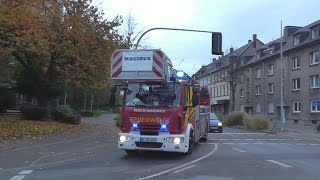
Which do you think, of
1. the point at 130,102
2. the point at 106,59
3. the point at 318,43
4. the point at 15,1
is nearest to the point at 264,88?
the point at 318,43

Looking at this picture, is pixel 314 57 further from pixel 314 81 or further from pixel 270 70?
pixel 270 70

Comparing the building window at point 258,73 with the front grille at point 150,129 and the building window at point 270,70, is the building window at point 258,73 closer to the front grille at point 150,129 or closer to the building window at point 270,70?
the building window at point 270,70

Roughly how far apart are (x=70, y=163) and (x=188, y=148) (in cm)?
408

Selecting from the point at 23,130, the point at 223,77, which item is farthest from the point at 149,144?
the point at 223,77

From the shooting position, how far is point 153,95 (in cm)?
1617

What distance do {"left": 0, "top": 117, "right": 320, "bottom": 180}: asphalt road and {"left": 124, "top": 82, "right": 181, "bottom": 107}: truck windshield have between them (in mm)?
1790

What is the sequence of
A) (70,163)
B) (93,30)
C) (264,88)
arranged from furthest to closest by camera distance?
(264,88)
(93,30)
(70,163)

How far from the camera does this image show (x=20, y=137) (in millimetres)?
22406

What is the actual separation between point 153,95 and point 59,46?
15032 millimetres

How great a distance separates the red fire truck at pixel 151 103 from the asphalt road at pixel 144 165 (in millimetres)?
590

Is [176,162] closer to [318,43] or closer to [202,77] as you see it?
[318,43]

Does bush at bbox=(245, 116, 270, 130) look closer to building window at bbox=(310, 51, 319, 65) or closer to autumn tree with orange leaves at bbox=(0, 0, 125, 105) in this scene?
building window at bbox=(310, 51, 319, 65)

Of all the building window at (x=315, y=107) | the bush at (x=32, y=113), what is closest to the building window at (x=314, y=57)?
the building window at (x=315, y=107)

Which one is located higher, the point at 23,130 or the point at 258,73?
the point at 258,73
